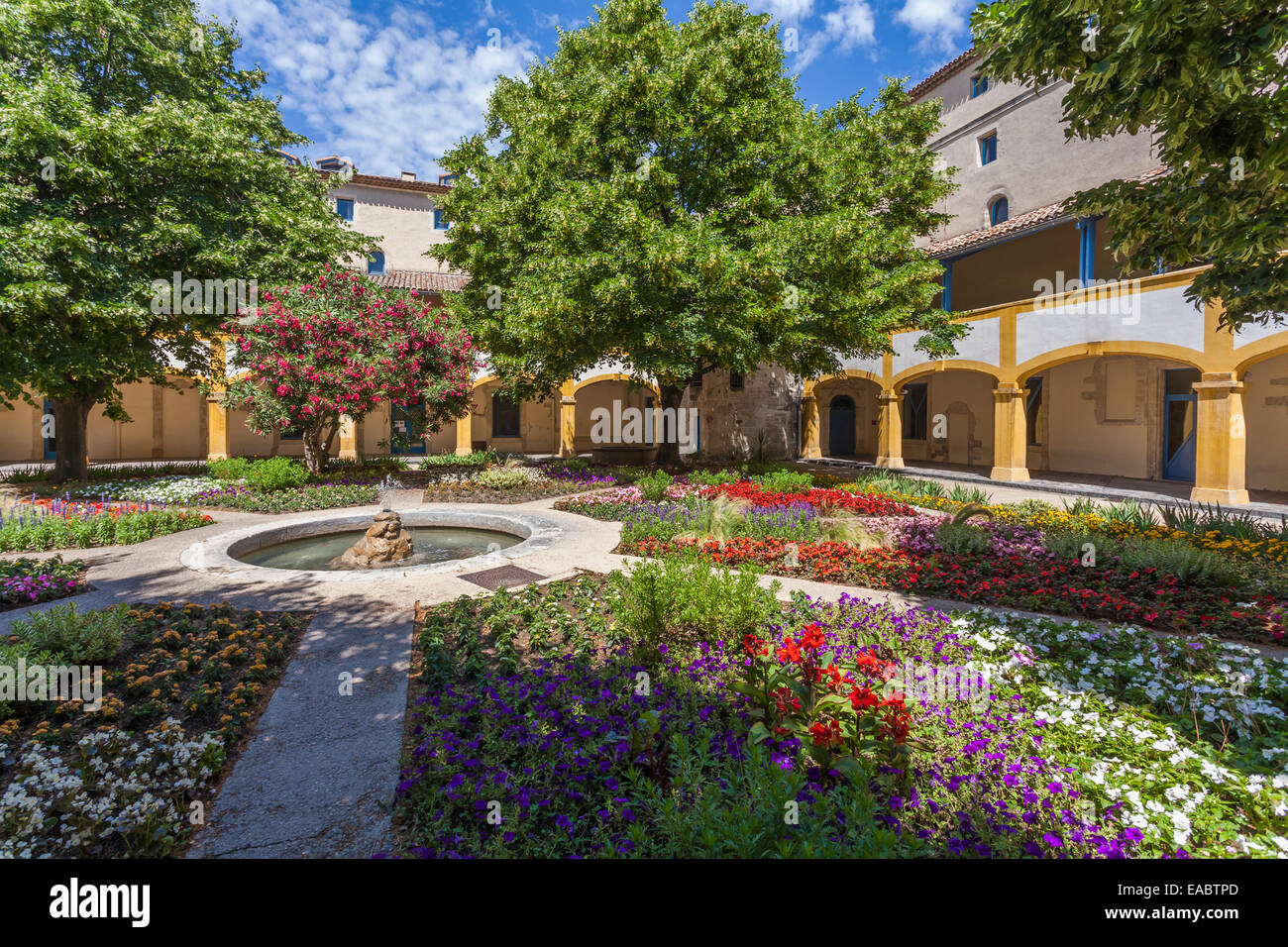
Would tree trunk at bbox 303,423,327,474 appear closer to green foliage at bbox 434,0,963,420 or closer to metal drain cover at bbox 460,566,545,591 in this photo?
green foliage at bbox 434,0,963,420

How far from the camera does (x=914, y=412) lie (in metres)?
24.0

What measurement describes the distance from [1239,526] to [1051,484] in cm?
712

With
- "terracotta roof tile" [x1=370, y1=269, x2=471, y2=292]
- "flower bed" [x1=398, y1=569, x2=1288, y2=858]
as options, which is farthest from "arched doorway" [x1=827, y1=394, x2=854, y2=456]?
"flower bed" [x1=398, y1=569, x2=1288, y2=858]

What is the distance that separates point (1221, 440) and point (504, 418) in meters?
22.7

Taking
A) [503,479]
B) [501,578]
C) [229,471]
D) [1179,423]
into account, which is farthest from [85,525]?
[1179,423]

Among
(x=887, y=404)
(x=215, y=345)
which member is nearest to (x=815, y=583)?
(x=887, y=404)

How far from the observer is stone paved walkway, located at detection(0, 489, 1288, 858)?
246cm

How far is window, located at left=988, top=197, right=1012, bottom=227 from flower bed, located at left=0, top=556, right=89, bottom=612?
2547 centimetres

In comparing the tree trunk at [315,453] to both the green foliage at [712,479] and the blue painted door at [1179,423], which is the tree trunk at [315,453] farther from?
the blue painted door at [1179,423]

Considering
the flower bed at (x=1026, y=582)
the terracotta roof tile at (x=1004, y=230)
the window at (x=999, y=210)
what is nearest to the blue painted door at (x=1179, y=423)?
the terracotta roof tile at (x=1004, y=230)

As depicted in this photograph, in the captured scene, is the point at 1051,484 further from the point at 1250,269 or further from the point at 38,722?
the point at 38,722

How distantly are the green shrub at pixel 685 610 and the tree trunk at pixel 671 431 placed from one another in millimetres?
11151

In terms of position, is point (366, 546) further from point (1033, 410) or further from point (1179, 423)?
point (1033, 410)

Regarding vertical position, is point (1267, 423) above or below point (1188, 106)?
below
